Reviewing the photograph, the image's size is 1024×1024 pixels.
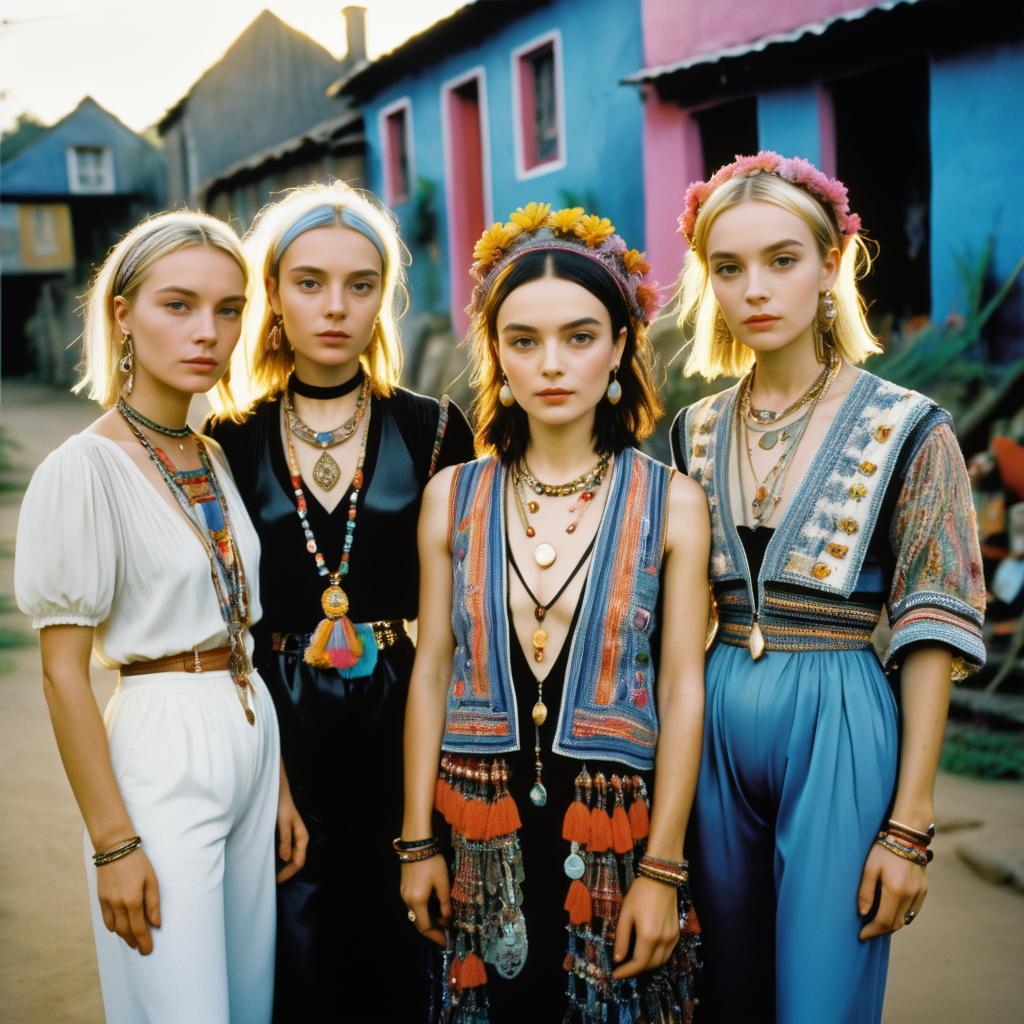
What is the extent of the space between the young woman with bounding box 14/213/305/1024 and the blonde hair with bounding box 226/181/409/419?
0.73 feet

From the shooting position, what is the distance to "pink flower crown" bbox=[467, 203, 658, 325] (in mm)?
2258

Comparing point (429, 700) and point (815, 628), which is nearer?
point (815, 628)

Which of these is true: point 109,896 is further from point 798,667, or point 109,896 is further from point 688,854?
point 798,667

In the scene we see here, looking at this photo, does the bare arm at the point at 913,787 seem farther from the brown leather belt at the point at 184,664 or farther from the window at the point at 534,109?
the window at the point at 534,109

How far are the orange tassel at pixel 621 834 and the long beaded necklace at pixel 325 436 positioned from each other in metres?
1.05

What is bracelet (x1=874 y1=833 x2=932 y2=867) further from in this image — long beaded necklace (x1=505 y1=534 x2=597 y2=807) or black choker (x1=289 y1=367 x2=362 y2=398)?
black choker (x1=289 y1=367 x2=362 y2=398)

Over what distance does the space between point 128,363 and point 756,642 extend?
1.51 meters

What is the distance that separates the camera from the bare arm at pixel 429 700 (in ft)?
7.37

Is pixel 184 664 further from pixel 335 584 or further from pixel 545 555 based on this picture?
pixel 545 555

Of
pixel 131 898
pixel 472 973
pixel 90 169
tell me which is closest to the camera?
pixel 131 898

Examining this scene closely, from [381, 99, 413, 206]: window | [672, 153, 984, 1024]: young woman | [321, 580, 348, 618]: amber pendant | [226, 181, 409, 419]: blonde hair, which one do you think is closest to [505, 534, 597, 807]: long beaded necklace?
[672, 153, 984, 1024]: young woman

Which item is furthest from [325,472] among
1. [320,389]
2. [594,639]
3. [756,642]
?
[756,642]

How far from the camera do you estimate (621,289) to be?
2270mm

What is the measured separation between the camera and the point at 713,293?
243cm
